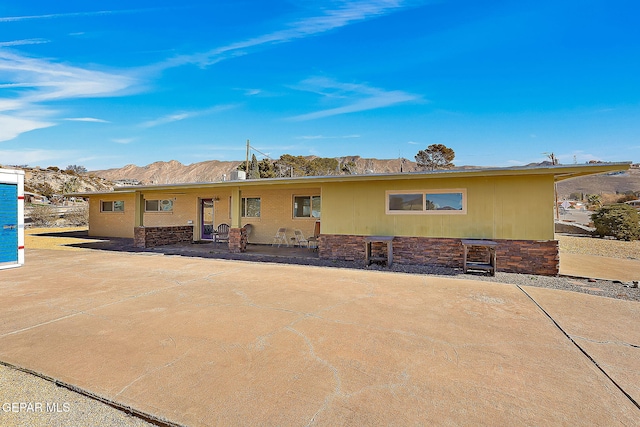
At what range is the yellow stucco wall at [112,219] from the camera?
16625 mm

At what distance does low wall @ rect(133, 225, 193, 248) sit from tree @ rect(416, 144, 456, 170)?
38.1 m

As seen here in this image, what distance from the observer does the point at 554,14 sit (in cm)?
1015

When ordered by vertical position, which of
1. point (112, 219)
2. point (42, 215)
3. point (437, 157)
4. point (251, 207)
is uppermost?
point (437, 157)

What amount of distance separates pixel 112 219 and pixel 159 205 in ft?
11.9

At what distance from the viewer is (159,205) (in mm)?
15742

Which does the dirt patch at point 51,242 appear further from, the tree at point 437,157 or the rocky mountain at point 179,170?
the rocky mountain at point 179,170

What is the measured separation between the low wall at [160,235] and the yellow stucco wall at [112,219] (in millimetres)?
4419

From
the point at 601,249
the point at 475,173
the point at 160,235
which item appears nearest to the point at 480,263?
the point at 475,173

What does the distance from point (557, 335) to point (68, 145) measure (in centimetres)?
4211

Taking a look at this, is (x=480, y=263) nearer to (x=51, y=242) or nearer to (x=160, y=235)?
(x=160, y=235)

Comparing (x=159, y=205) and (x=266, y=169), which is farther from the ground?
(x=266, y=169)

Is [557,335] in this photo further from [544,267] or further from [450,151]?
[450,151]

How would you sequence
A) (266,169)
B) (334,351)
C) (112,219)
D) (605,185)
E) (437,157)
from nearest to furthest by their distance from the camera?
(334,351) → (112,219) → (266,169) → (437,157) → (605,185)

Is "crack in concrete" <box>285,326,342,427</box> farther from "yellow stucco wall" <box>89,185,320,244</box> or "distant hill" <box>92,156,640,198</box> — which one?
"distant hill" <box>92,156,640,198</box>
